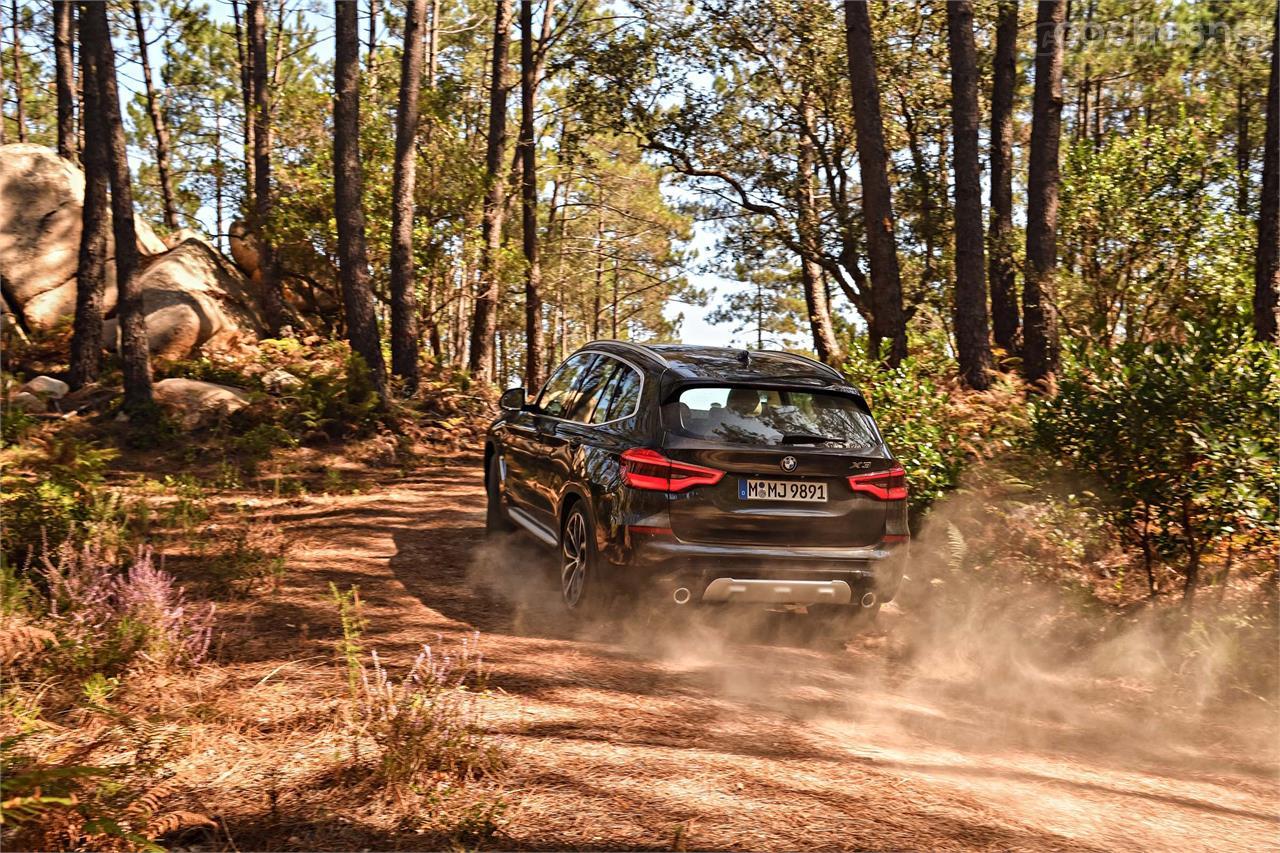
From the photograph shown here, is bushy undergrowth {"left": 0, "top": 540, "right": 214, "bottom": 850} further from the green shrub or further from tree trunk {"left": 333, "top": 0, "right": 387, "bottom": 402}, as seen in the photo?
tree trunk {"left": 333, "top": 0, "right": 387, "bottom": 402}

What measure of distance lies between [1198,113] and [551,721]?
104 ft

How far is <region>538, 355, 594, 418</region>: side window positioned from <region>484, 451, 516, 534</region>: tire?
3.09 feet

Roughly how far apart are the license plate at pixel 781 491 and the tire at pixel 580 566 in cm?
106

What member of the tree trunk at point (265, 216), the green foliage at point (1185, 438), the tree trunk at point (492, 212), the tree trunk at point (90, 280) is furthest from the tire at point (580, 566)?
the tree trunk at point (265, 216)

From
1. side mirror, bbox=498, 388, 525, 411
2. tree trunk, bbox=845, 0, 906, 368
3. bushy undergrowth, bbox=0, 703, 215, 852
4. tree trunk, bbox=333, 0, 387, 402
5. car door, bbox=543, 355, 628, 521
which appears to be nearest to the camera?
bushy undergrowth, bbox=0, 703, 215, 852

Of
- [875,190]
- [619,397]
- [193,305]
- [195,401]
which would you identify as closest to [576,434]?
[619,397]

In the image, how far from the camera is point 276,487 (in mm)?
11633

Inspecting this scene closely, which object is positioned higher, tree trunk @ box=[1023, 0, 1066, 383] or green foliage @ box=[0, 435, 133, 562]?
tree trunk @ box=[1023, 0, 1066, 383]

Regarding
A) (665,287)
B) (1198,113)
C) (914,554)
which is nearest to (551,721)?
(914,554)

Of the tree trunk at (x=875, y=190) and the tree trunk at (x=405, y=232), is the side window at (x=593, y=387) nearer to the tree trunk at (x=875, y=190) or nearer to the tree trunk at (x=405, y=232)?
the tree trunk at (x=875, y=190)

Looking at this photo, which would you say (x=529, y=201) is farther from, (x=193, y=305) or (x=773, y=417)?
(x=773, y=417)

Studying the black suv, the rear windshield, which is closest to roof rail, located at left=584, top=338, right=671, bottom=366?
the black suv

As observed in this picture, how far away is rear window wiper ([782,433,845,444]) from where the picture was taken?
6262 millimetres

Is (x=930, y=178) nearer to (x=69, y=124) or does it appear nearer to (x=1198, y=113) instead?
(x=1198, y=113)
